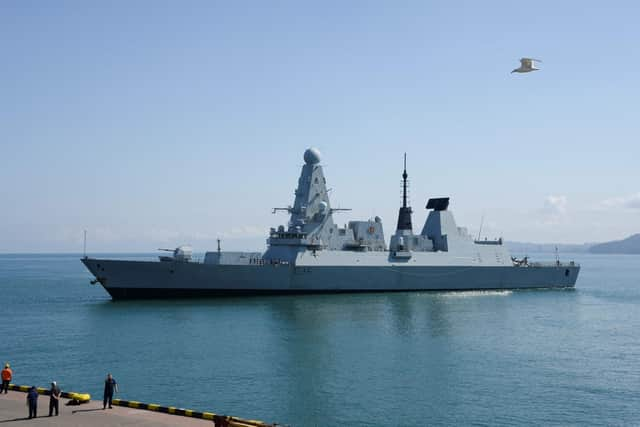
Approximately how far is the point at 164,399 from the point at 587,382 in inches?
551

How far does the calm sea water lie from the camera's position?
1838 centimetres

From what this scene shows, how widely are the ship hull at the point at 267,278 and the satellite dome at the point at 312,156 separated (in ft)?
26.2

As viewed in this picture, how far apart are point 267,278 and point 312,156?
392 inches

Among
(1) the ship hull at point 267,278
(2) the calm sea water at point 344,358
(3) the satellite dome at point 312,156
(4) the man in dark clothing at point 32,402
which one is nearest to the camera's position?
(4) the man in dark clothing at point 32,402

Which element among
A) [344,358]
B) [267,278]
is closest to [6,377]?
[344,358]

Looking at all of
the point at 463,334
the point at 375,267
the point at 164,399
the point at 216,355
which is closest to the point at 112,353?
the point at 216,355

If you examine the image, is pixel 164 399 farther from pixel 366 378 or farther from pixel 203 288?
pixel 203 288

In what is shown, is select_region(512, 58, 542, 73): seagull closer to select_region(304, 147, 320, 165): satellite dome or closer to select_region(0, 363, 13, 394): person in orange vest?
select_region(0, 363, 13, 394): person in orange vest

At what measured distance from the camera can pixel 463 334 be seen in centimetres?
3095

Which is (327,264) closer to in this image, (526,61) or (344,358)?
(344,358)

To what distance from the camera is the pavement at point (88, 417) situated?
42.3 ft

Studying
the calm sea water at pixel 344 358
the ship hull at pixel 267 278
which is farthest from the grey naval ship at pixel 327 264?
the calm sea water at pixel 344 358

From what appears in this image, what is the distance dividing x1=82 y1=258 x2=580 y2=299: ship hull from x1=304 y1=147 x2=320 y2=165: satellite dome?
799 cm

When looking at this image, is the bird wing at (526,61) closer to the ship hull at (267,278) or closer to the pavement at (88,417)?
the pavement at (88,417)
